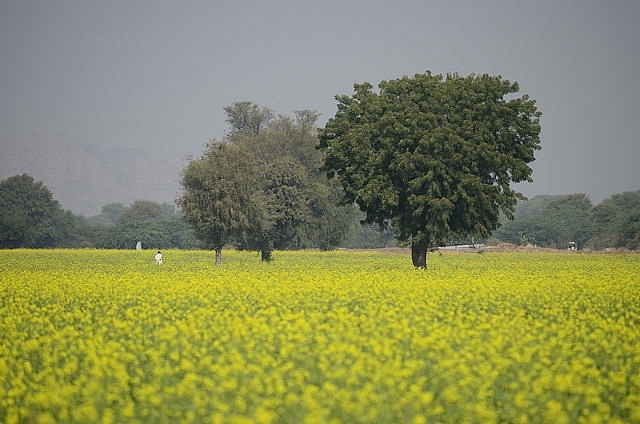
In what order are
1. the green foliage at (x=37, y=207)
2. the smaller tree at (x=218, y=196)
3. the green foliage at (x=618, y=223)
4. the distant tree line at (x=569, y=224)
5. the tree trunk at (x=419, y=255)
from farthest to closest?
the distant tree line at (x=569, y=224), the green foliage at (x=37, y=207), the green foliage at (x=618, y=223), the smaller tree at (x=218, y=196), the tree trunk at (x=419, y=255)

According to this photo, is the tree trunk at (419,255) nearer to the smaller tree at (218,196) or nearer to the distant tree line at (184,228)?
the smaller tree at (218,196)

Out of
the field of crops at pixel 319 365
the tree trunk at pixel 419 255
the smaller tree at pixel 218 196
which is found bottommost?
the field of crops at pixel 319 365

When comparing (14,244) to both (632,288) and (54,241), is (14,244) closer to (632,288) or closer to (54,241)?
(54,241)

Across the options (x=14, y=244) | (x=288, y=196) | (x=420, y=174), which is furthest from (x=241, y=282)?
(x=14, y=244)

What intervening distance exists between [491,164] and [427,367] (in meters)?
30.5

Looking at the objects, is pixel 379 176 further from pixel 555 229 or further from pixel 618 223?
pixel 555 229

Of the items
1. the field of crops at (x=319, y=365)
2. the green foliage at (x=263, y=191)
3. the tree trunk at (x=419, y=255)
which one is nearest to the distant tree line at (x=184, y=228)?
the green foliage at (x=263, y=191)

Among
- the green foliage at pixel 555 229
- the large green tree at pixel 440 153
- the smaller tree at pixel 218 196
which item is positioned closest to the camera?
the large green tree at pixel 440 153

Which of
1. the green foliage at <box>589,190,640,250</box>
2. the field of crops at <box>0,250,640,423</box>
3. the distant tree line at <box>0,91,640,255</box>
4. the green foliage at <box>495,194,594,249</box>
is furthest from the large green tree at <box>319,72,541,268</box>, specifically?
the green foliage at <box>495,194,594,249</box>

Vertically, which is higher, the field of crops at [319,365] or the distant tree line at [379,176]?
the distant tree line at [379,176]

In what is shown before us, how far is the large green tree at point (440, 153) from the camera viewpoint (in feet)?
139

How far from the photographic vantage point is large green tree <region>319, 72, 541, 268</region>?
139 ft

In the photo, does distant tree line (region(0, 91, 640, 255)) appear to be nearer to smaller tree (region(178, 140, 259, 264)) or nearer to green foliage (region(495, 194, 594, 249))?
smaller tree (region(178, 140, 259, 264))

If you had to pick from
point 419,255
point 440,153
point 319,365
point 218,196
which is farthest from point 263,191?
point 319,365
